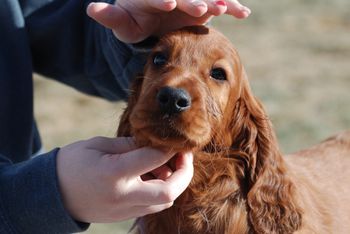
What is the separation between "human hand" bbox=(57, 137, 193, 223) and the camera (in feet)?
6.84

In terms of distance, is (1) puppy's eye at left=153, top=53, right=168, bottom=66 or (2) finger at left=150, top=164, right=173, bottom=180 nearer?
(2) finger at left=150, top=164, right=173, bottom=180

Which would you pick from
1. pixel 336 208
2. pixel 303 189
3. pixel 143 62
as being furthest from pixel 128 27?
pixel 336 208

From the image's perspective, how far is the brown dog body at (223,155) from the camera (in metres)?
2.44

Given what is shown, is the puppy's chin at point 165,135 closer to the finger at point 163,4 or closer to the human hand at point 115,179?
the human hand at point 115,179

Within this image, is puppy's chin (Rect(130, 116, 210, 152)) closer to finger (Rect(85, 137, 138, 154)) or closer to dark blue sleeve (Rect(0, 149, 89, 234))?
finger (Rect(85, 137, 138, 154))

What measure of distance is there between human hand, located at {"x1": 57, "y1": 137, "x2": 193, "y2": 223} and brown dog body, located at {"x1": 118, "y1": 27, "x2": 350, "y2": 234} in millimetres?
107

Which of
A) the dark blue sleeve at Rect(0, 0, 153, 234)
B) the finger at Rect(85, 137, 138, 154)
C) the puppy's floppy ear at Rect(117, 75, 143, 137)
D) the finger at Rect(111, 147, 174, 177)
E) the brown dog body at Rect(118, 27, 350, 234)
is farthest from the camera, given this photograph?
the dark blue sleeve at Rect(0, 0, 153, 234)

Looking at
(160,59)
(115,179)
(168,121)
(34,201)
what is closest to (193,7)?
(160,59)

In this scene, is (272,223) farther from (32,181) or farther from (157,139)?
(32,181)

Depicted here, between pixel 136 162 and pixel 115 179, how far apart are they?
0.26ft

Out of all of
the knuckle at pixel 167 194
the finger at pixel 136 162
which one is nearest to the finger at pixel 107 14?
the finger at pixel 136 162

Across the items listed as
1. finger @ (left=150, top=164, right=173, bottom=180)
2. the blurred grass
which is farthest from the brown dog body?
the blurred grass

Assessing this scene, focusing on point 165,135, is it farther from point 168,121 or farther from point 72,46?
point 72,46

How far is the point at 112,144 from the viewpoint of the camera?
7.35 ft
